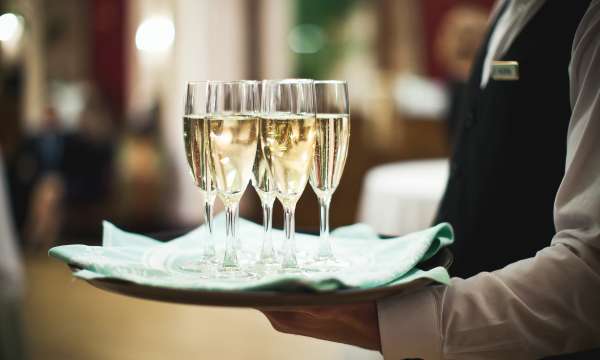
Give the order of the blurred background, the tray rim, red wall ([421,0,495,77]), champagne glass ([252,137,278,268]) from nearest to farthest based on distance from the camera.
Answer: the tray rim < champagne glass ([252,137,278,268]) < the blurred background < red wall ([421,0,495,77])

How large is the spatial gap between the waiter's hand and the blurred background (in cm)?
465

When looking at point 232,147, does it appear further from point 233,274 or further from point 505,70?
point 505,70

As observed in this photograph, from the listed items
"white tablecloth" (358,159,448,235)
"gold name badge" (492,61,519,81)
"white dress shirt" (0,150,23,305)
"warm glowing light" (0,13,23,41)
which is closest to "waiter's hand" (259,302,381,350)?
"gold name badge" (492,61,519,81)

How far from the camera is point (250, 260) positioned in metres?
1.22

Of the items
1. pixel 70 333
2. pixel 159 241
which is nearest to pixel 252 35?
pixel 70 333

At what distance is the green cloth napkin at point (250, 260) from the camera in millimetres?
975

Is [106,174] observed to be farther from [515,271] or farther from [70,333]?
[515,271]

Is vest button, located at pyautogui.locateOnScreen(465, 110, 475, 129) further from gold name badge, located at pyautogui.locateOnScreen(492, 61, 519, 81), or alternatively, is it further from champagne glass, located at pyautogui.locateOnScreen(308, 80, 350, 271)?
champagne glass, located at pyautogui.locateOnScreen(308, 80, 350, 271)

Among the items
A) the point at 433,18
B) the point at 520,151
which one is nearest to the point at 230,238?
the point at 520,151

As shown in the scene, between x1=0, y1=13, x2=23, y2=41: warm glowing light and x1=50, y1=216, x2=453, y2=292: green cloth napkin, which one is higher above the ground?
x1=0, y1=13, x2=23, y2=41: warm glowing light

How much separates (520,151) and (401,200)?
142 centimetres

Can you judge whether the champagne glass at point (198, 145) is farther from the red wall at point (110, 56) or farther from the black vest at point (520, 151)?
the red wall at point (110, 56)

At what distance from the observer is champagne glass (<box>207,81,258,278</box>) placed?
3.70ft

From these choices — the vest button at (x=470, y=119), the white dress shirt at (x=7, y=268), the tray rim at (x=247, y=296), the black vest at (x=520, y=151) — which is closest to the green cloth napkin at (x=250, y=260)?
the tray rim at (x=247, y=296)
